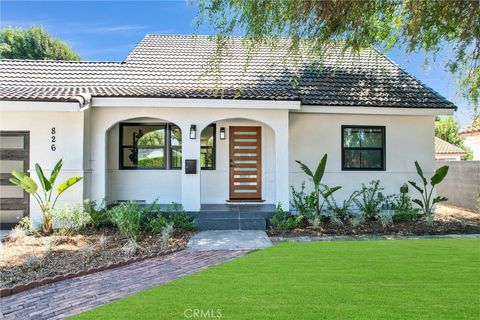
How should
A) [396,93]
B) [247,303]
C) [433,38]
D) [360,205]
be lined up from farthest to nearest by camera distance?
[396,93]
[360,205]
[433,38]
[247,303]

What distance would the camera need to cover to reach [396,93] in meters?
12.3

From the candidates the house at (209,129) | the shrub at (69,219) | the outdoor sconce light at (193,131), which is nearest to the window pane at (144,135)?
the house at (209,129)

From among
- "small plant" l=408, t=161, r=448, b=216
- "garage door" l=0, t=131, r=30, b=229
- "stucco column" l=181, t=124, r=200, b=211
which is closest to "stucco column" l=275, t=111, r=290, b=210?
"stucco column" l=181, t=124, r=200, b=211

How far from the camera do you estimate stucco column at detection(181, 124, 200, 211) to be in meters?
10.5

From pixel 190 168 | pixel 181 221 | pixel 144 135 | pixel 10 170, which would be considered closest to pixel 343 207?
pixel 190 168

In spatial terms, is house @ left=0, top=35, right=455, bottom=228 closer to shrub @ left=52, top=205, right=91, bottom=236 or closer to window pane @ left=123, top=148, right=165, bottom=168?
window pane @ left=123, top=148, right=165, bottom=168

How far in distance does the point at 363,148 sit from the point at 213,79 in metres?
5.86

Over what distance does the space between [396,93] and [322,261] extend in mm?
8235

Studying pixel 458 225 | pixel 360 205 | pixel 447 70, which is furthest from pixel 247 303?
pixel 458 225

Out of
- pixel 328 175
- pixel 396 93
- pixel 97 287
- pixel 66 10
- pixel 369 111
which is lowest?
pixel 97 287

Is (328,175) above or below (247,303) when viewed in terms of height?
above

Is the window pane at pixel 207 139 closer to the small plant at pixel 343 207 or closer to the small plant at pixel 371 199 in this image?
the small plant at pixel 343 207

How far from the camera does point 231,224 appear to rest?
10.1 metres

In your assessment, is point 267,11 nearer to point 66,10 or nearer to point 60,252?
point 60,252
